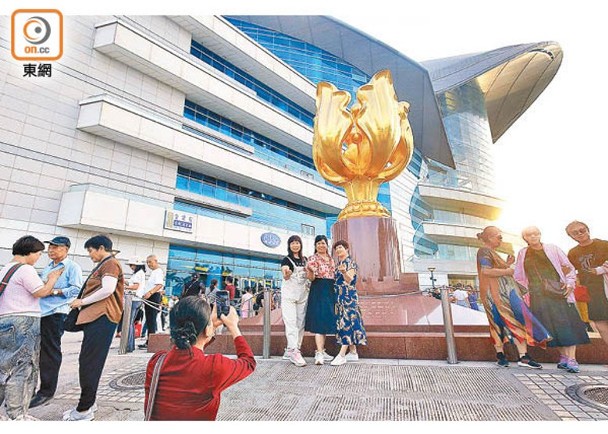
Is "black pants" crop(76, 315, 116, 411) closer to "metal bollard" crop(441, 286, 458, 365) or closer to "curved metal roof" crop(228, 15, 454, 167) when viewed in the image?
"metal bollard" crop(441, 286, 458, 365)

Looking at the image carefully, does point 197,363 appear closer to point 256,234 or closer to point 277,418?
point 277,418

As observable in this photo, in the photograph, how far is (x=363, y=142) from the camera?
21.7ft

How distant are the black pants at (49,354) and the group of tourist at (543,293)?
3737 mm

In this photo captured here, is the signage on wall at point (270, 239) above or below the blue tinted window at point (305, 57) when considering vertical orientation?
below

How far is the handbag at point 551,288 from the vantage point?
284 cm

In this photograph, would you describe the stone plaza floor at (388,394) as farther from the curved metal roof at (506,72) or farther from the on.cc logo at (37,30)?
the curved metal roof at (506,72)

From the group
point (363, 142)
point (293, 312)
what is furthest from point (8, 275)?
point (363, 142)

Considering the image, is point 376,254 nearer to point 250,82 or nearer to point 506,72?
point 250,82

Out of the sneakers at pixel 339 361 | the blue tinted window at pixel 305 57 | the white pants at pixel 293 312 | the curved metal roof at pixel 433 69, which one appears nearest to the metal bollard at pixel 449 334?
the sneakers at pixel 339 361

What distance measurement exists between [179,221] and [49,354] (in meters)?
11.4

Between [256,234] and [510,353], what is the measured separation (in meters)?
13.6

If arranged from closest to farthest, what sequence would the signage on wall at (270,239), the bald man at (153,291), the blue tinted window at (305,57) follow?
the bald man at (153,291) < the signage on wall at (270,239) < the blue tinted window at (305,57)

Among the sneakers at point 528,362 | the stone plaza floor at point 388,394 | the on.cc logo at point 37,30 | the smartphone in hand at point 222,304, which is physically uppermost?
the on.cc logo at point 37,30

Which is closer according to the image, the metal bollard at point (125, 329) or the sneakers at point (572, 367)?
the sneakers at point (572, 367)
